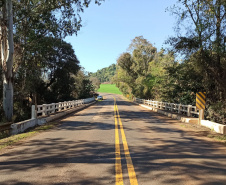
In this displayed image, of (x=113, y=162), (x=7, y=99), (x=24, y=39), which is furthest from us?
(x=24, y=39)

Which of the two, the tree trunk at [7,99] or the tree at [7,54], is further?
the tree trunk at [7,99]

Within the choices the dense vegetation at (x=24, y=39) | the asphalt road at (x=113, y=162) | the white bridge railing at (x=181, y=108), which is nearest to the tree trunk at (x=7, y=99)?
the dense vegetation at (x=24, y=39)

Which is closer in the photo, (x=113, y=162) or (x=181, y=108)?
(x=113, y=162)

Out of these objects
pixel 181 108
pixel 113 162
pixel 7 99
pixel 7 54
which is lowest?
pixel 113 162

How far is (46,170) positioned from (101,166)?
1.26 meters

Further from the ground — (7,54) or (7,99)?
(7,54)

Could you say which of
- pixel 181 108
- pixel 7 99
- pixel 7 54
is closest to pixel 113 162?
pixel 7 99

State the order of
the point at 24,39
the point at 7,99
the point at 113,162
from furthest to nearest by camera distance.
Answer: the point at 24,39
the point at 7,99
the point at 113,162

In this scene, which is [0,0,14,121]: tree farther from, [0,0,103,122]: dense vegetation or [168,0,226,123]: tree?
[168,0,226,123]: tree

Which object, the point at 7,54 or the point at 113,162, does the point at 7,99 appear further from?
the point at 113,162

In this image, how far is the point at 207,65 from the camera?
1403 cm

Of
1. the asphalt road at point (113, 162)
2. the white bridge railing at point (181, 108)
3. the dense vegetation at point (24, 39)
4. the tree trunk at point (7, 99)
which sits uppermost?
the dense vegetation at point (24, 39)

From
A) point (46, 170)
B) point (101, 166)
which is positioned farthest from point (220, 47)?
point (46, 170)

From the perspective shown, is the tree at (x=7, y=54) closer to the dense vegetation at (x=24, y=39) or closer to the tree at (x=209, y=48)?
the dense vegetation at (x=24, y=39)
